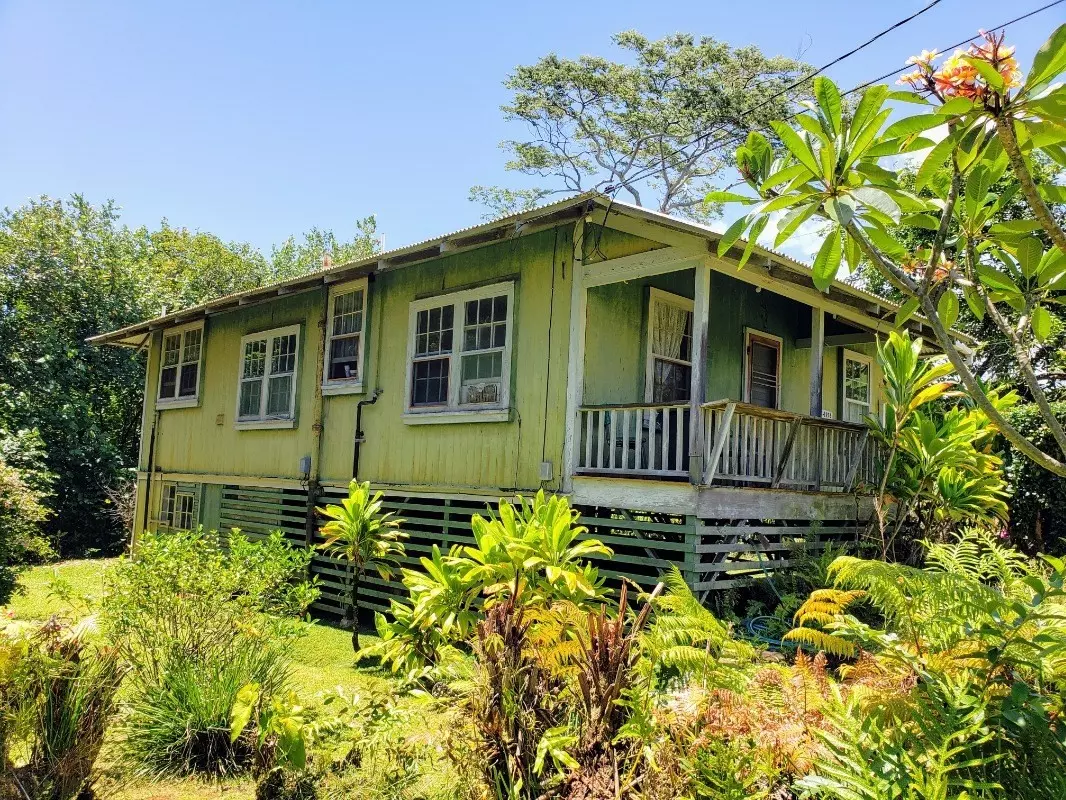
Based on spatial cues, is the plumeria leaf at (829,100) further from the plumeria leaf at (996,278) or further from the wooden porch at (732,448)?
the wooden porch at (732,448)

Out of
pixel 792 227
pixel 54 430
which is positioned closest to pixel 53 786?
pixel 792 227

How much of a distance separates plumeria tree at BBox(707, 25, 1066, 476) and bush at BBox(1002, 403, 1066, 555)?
1137cm

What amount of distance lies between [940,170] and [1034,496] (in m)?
12.7

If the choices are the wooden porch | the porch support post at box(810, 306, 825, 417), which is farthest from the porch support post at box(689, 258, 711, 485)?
the porch support post at box(810, 306, 825, 417)

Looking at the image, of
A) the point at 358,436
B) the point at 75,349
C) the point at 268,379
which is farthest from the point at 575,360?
the point at 75,349

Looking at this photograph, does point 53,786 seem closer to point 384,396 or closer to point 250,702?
point 250,702

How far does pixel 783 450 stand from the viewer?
8773mm

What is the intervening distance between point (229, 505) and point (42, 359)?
9272mm

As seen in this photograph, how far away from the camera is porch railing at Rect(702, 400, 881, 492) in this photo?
299 inches

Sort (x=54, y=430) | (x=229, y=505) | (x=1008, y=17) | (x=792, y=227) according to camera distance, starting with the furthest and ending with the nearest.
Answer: (x=54, y=430), (x=229, y=505), (x=1008, y=17), (x=792, y=227)

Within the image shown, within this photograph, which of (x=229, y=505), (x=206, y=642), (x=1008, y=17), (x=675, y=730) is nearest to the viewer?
(x=675, y=730)

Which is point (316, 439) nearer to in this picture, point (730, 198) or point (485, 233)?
point (485, 233)

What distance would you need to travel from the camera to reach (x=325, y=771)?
423 centimetres

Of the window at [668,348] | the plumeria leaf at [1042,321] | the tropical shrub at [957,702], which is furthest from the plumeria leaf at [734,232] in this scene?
the window at [668,348]
